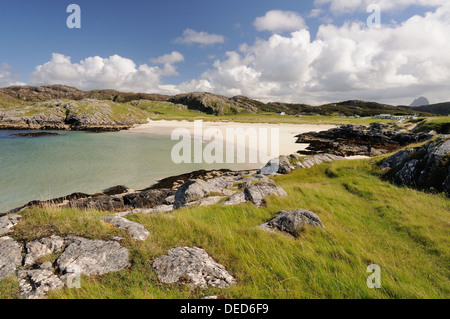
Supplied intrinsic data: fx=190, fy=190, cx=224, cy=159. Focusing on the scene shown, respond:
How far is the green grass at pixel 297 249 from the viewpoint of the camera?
12.0 ft

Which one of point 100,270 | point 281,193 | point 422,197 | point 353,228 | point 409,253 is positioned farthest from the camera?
point 281,193

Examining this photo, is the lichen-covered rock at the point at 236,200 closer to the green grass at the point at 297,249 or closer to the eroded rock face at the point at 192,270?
the green grass at the point at 297,249

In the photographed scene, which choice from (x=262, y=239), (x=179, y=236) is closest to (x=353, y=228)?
(x=262, y=239)

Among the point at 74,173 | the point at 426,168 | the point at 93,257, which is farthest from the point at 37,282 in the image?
the point at 74,173

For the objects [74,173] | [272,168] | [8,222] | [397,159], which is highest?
[397,159]

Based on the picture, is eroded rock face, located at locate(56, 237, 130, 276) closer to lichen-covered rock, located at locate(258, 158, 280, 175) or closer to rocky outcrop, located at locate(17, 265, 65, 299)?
rocky outcrop, located at locate(17, 265, 65, 299)

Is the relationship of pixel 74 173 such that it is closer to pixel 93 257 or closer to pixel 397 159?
pixel 93 257

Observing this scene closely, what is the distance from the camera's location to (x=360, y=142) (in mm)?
52625

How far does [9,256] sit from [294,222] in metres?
7.47

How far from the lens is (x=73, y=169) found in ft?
94.9

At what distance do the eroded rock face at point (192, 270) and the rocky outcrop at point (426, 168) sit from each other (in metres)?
11.8

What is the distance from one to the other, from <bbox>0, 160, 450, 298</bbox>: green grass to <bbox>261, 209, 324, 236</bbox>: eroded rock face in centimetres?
36
